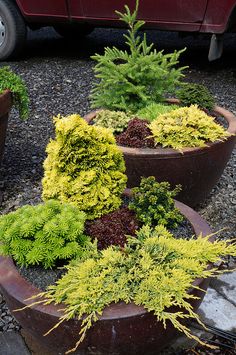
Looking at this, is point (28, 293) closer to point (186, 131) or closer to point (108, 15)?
point (186, 131)

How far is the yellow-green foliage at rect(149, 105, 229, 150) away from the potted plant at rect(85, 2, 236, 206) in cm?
4

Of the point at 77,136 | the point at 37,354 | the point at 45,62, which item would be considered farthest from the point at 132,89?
the point at 45,62

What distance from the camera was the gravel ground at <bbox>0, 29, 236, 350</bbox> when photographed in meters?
4.21

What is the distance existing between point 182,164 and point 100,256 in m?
1.32

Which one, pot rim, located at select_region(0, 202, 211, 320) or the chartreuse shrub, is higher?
the chartreuse shrub

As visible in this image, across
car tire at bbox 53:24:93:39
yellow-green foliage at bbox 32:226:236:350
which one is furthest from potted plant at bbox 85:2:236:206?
car tire at bbox 53:24:93:39

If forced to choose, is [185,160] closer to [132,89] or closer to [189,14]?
[132,89]

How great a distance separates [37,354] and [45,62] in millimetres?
5566

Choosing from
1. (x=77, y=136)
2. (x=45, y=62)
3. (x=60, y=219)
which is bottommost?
(x=45, y=62)

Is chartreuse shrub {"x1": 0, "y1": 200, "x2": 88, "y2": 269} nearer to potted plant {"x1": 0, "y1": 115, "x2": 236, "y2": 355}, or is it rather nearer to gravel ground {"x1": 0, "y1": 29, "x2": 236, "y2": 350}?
potted plant {"x1": 0, "y1": 115, "x2": 236, "y2": 355}

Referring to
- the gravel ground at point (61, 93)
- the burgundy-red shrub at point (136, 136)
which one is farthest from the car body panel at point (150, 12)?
the burgundy-red shrub at point (136, 136)

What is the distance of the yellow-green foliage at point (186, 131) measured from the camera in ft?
11.7

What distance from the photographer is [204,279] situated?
95.0 inches

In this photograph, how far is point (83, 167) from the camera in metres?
2.76
